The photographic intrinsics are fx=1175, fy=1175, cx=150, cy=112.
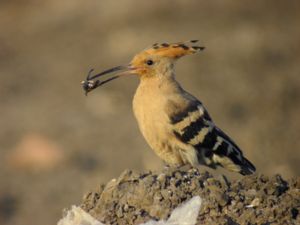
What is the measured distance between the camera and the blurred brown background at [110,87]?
8.91 meters

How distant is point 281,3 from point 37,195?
16.3ft

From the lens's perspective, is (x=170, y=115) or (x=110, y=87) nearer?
(x=170, y=115)

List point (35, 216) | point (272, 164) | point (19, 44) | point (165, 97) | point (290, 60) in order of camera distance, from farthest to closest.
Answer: point (19, 44) → point (290, 60) → point (272, 164) → point (35, 216) → point (165, 97)

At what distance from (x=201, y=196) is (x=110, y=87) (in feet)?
19.1

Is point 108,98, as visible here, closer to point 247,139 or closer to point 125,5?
point 247,139

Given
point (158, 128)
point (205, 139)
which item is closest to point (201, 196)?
point (158, 128)

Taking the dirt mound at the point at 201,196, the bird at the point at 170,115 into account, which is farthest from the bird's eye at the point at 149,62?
the dirt mound at the point at 201,196

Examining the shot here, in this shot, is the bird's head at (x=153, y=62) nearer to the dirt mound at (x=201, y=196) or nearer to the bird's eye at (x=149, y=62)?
the bird's eye at (x=149, y=62)

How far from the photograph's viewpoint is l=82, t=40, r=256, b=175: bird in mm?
5879

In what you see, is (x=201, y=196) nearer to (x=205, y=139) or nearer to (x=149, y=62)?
(x=205, y=139)

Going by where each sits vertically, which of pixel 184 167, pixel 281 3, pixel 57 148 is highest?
pixel 281 3

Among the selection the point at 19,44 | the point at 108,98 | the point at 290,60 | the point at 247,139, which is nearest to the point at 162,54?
the point at 247,139

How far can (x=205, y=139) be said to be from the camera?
6027mm

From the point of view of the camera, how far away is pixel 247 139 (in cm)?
927
